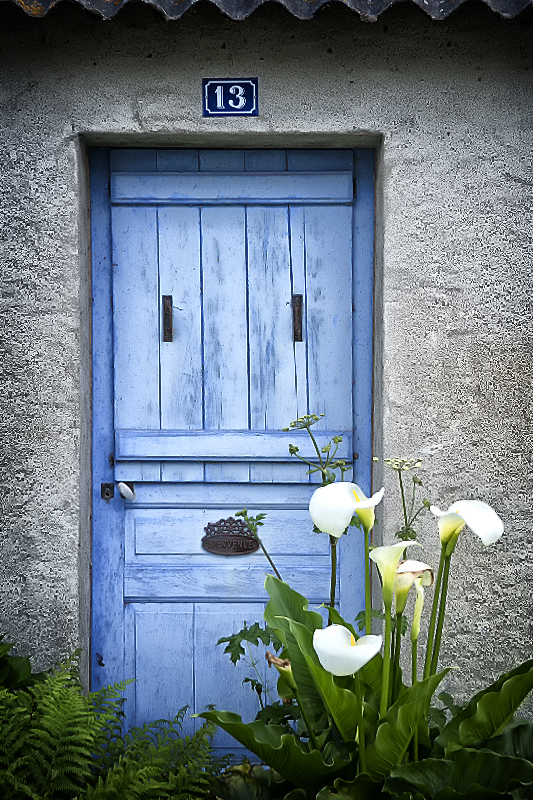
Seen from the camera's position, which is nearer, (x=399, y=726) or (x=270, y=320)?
(x=399, y=726)

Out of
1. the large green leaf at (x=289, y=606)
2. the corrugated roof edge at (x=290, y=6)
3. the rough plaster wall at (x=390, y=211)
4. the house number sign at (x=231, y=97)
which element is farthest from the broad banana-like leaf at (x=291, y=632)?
the corrugated roof edge at (x=290, y=6)

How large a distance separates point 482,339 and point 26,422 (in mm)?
1792

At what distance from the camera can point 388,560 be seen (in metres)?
1.57

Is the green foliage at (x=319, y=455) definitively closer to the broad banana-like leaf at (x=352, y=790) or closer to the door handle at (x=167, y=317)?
the door handle at (x=167, y=317)

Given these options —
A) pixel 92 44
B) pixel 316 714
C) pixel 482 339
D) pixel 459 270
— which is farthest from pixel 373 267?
pixel 316 714

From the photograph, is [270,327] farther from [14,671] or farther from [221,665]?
[14,671]

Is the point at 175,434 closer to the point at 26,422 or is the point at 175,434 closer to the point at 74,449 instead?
the point at 74,449

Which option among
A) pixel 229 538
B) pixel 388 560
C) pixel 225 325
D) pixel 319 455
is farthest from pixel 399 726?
pixel 225 325

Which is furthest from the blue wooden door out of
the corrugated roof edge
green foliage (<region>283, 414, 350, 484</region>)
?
the corrugated roof edge

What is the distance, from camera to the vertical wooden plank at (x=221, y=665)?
9.11ft

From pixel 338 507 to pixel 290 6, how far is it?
5.76 ft

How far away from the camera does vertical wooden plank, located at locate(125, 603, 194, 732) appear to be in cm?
278

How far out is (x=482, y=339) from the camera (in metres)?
2.58

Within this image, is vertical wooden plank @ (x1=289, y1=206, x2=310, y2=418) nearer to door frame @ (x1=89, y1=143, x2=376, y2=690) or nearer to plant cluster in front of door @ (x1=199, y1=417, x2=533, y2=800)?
door frame @ (x1=89, y1=143, x2=376, y2=690)
